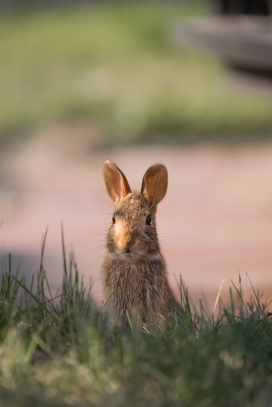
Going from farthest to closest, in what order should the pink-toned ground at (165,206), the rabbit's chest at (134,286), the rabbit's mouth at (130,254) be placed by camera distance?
1. the pink-toned ground at (165,206)
2. the rabbit's chest at (134,286)
3. the rabbit's mouth at (130,254)

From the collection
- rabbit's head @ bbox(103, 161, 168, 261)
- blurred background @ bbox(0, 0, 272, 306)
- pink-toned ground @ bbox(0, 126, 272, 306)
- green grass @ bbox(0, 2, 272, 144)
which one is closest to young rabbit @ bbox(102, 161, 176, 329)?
rabbit's head @ bbox(103, 161, 168, 261)

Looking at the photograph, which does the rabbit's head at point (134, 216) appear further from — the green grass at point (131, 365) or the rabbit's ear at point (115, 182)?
the green grass at point (131, 365)

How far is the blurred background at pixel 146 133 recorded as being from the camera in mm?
5867

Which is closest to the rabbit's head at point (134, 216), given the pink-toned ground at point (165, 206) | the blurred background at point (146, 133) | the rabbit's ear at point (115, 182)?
the rabbit's ear at point (115, 182)

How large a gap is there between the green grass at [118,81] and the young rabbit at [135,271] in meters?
4.29

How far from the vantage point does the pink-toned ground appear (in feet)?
18.7

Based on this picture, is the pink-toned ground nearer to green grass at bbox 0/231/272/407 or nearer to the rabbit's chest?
the rabbit's chest

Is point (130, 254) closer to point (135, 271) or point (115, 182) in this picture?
point (135, 271)

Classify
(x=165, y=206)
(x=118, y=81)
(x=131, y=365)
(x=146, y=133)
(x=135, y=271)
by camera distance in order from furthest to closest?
(x=118, y=81) → (x=146, y=133) → (x=165, y=206) → (x=135, y=271) → (x=131, y=365)

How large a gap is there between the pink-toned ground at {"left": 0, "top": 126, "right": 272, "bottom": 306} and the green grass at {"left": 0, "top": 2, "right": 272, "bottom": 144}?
1.98 ft

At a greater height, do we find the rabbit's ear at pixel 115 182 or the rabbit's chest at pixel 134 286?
the rabbit's ear at pixel 115 182

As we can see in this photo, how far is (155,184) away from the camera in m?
3.88

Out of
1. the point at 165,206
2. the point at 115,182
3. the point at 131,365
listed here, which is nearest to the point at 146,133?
the point at 165,206

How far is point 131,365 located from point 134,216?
3.41 ft
